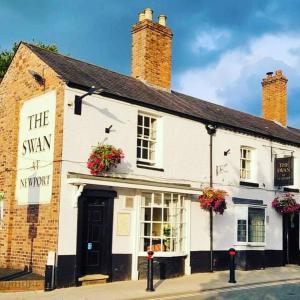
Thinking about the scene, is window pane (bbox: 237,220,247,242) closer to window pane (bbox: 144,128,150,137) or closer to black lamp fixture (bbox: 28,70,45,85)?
window pane (bbox: 144,128,150,137)

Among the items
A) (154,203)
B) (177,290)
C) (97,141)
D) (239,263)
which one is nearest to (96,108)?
(97,141)

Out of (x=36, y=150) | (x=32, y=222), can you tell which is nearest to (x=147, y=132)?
(x=36, y=150)

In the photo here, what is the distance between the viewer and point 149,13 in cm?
1906

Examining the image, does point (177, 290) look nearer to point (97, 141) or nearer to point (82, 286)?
point (82, 286)

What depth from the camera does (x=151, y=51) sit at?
1877 centimetres

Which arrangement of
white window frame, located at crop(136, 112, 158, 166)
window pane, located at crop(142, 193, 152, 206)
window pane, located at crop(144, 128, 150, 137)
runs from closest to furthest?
1. window pane, located at crop(142, 193, 152, 206)
2. white window frame, located at crop(136, 112, 158, 166)
3. window pane, located at crop(144, 128, 150, 137)

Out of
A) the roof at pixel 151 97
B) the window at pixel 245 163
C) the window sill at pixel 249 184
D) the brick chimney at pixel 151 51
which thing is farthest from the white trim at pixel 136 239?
the window at pixel 245 163

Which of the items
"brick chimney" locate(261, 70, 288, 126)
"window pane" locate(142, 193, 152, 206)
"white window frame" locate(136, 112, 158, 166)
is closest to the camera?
"window pane" locate(142, 193, 152, 206)

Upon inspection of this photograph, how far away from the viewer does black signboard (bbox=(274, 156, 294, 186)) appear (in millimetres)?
19250

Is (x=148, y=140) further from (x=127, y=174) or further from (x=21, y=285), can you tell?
(x=21, y=285)

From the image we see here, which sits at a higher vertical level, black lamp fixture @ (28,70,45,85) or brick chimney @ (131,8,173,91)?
brick chimney @ (131,8,173,91)

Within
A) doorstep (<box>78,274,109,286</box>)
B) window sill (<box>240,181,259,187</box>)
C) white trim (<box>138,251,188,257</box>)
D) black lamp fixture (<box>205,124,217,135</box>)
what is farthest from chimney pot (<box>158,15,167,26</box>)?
doorstep (<box>78,274,109,286</box>)

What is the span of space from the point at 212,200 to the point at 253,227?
334 cm

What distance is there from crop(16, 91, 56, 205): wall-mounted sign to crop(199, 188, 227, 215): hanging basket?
5402 millimetres
